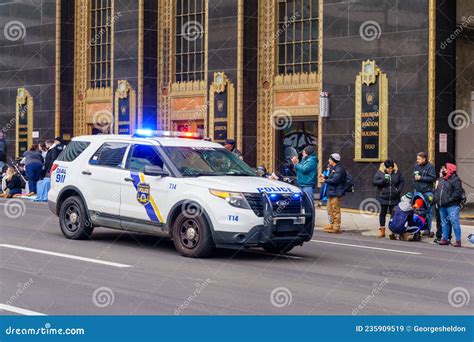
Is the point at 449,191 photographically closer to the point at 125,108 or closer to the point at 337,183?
the point at 337,183

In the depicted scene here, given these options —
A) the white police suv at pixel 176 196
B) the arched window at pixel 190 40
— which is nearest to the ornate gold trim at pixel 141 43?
the arched window at pixel 190 40

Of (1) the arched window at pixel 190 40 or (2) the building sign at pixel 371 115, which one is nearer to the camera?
(2) the building sign at pixel 371 115

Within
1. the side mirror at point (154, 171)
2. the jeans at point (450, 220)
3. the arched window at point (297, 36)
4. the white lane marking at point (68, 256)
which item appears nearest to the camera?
the white lane marking at point (68, 256)

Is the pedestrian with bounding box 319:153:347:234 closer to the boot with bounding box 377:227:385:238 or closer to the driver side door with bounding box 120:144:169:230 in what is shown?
the boot with bounding box 377:227:385:238

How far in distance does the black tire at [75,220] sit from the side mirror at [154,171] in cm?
197

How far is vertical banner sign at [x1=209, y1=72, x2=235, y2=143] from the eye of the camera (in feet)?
90.6

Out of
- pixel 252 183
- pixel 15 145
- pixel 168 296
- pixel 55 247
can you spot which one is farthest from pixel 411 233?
pixel 15 145

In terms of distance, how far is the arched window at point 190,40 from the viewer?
95.6 feet

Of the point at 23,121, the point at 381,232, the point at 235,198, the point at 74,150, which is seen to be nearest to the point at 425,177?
the point at 381,232

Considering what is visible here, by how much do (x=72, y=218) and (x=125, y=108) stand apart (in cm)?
1587

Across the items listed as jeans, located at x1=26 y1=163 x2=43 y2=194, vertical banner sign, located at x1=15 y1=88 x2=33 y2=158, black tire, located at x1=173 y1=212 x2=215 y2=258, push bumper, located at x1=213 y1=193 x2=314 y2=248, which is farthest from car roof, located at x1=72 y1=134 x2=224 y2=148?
vertical banner sign, located at x1=15 y1=88 x2=33 y2=158

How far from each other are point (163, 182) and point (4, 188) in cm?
1533

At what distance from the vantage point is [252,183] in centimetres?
1341

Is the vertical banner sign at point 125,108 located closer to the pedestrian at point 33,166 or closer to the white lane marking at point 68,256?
the pedestrian at point 33,166
